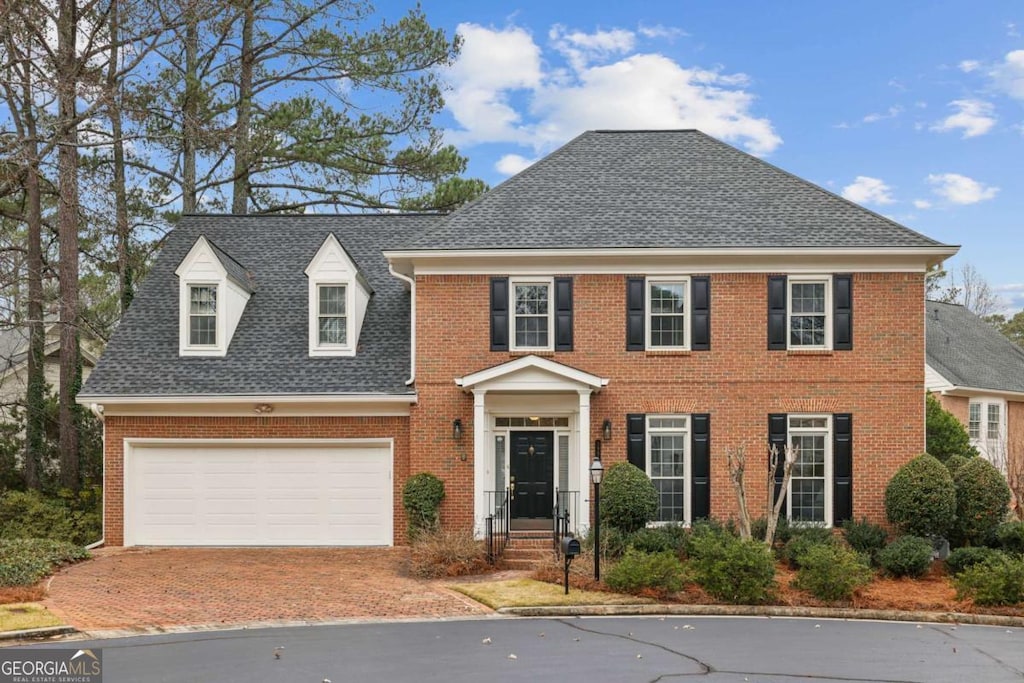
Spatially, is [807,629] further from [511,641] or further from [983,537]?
[983,537]

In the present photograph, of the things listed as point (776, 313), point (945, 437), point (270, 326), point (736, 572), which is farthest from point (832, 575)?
point (270, 326)

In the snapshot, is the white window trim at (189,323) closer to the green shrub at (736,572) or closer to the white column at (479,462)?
the white column at (479,462)

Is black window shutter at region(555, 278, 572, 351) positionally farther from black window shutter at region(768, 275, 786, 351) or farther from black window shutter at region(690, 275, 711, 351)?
black window shutter at region(768, 275, 786, 351)

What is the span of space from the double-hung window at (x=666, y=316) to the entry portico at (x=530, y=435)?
163 cm

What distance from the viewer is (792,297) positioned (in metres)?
17.8

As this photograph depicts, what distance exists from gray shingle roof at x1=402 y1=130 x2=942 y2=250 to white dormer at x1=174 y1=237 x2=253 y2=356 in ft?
13.7

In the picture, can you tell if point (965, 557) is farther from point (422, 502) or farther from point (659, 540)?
point (422, 502)

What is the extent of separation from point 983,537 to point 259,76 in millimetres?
23973

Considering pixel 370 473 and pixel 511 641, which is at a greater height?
pixel 370 473

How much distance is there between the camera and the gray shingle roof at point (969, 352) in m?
28.9

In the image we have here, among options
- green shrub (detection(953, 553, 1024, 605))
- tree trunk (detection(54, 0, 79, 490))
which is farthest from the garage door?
green shrub (detection(953, 553, 1024, 605))

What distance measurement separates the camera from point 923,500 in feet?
53.1

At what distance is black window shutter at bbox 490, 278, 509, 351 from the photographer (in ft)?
58.4

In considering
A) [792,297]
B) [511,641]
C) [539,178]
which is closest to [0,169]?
[539,178]
